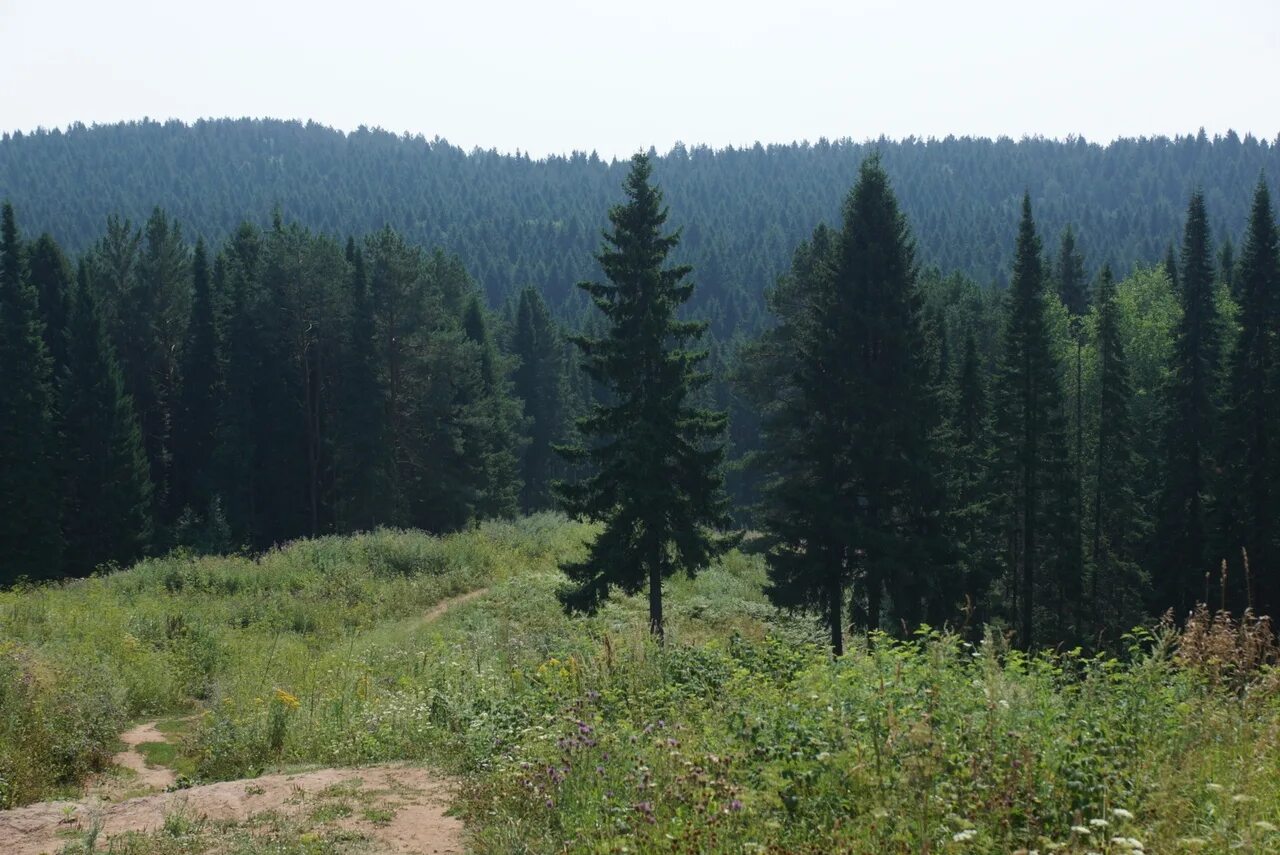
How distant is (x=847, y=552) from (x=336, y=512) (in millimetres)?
27868

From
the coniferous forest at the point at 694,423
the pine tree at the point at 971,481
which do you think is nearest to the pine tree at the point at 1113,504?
the coniferous forest at the point at 694,423

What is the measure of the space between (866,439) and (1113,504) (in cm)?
2413

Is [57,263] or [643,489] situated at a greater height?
[57,263]

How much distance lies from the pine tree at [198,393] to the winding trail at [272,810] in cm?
4564

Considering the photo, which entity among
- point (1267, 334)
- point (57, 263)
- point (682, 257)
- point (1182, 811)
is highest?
point (682, 257)

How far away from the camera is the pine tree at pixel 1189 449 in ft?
123

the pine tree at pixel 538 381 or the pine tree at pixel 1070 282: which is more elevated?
the pine tree at pixel 1070 282

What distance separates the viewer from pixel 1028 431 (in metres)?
33.4

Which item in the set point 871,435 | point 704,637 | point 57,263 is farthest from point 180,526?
point 871,435

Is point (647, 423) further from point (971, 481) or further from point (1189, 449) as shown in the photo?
point (1189, 449)

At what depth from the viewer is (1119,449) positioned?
1688 inches

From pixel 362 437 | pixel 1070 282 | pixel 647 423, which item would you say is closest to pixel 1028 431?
pixel 647 423

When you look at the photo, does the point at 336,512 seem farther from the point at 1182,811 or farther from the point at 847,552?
the point at 1182,811

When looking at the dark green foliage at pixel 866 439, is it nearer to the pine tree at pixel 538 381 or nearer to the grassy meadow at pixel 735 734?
the grassy meadow at pixel 735 734
